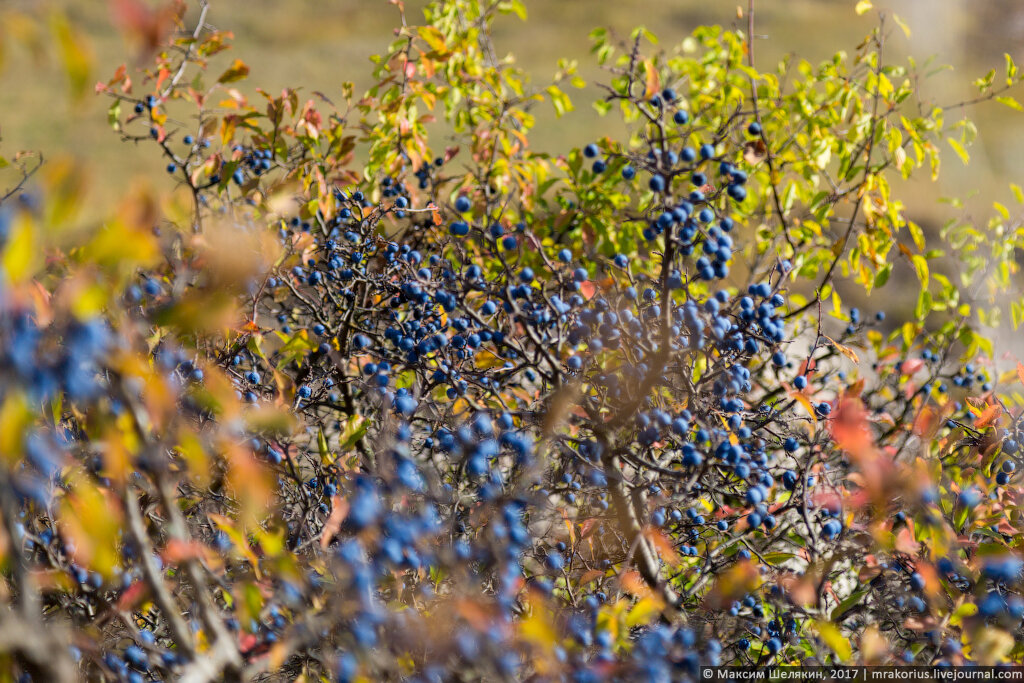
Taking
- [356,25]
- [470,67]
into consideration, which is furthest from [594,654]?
[356,25]

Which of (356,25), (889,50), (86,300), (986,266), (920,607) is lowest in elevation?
(920,607)

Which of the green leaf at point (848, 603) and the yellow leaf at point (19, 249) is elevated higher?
the yellow leaf at point (19, 249)

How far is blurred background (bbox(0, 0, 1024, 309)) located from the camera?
48.1 ft

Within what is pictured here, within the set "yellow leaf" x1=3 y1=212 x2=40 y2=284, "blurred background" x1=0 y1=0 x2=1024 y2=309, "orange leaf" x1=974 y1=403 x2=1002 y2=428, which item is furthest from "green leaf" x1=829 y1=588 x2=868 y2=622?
"blurred background" x1=0 y1=0 x2=1024 y2=309

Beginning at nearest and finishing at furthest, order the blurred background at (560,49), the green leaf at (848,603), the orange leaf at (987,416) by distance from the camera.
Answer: the green leaf at (848,603)
the orange leaf at (987,416)
the blurred background at (560,49)

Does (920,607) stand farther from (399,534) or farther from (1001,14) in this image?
(1001,14)

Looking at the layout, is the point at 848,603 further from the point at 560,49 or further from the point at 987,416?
the point at 560,49

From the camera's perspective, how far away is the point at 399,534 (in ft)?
3.94

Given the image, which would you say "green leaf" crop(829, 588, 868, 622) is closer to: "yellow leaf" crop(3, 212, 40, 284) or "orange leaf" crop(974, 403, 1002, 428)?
"orange leaf" crop(974, 403, 1002, 428)

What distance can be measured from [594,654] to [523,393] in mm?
921

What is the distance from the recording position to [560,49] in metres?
24.8

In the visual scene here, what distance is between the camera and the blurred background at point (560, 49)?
1465cm

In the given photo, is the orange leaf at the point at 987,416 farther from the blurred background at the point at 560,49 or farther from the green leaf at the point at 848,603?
the blurred background at the point at 560,49

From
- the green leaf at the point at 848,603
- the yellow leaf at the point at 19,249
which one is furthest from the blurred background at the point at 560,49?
the yellow leaf at the point at 19,249
